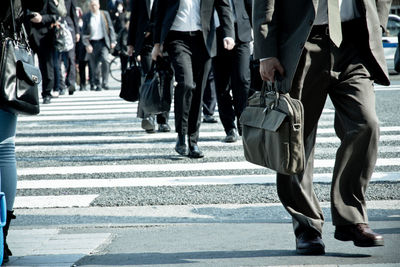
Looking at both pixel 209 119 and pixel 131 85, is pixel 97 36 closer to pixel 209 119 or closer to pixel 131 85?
pixel 209 119

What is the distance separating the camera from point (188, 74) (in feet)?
24.0

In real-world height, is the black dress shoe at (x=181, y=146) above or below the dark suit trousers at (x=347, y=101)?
below

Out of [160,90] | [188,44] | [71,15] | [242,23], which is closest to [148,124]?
[160,90]

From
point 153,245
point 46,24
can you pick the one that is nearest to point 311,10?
point 153,245

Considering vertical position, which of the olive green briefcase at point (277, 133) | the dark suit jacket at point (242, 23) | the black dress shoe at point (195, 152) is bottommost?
the black dress shoe at point (195, 152)

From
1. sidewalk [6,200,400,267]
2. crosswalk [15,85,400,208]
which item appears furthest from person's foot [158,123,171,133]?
sidewalk [6,200,400,267]

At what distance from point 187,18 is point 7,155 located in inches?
142

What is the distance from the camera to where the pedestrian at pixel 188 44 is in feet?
23.7

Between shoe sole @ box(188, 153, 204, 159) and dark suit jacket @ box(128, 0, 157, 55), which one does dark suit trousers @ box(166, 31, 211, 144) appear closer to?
shoe sole @ box(188, 153, 204, 159)

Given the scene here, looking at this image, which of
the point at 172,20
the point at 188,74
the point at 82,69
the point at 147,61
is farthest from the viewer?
the point at 82,69

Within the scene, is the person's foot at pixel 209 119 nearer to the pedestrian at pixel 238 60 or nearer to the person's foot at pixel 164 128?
the person's foot at pixel 164 128

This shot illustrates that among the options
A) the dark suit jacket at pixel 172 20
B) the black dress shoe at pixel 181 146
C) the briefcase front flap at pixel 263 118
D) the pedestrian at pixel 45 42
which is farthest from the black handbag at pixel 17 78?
A: the pedestrian at pixel 45 42

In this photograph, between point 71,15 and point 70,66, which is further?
point 70,66

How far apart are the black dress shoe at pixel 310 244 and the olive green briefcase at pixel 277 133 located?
0.40 m
